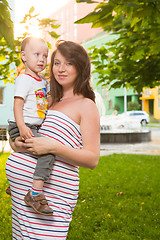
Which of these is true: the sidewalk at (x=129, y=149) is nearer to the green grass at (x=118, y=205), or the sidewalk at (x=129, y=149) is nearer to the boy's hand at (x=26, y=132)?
the green grass at (x=118, y=205)

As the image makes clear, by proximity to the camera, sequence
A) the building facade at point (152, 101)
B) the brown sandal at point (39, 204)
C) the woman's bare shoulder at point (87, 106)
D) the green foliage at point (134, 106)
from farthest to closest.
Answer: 1. the building facade at point (152, 101)
2. the green foliage at point (134, 106)
3. the woman's bare shoulder at point (87, 106)
4. the brown sandal at point (39, 204)

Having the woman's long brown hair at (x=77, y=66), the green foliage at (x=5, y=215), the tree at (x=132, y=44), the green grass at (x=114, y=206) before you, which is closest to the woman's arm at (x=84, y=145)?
the woman's long brown hair at (x=77, y=66)

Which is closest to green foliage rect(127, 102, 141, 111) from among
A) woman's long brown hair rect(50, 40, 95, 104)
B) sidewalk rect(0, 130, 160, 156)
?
sidewalk rect(0, 130, 160, 156)

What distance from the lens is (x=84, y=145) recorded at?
5.99 feet

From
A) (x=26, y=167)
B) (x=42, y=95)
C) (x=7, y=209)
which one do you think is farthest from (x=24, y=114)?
(x=7, y=209)

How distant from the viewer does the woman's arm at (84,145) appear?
1738mm

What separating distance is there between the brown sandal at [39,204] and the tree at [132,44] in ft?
4.05

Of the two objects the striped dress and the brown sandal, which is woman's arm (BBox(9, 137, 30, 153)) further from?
the brown sandal

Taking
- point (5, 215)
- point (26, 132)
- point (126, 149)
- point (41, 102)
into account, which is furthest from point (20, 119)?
point (126, 149)

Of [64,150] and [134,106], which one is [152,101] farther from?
[64,150]

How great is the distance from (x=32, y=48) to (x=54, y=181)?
78 cm

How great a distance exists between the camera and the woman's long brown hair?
1900 millimetres

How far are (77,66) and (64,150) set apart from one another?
527 millimetres

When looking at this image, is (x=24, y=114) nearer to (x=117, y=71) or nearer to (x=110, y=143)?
(x=117, y=71)
